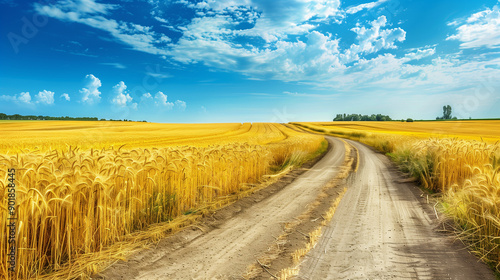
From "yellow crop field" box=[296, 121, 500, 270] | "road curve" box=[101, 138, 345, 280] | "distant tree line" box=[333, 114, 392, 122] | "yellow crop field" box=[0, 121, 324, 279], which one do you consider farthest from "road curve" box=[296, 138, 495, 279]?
"distant tree line" box=[333, 114, 392, 122]

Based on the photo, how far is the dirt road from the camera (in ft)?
11.6

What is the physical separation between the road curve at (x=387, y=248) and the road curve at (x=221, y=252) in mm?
895

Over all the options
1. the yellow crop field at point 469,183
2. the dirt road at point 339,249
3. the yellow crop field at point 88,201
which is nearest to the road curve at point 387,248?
the dirt road at point 339,249

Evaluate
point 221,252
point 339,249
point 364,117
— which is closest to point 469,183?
point 339,249

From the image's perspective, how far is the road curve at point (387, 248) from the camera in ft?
11.7

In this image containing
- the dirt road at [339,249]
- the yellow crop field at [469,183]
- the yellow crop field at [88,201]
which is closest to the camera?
the yellow crop field at [88,201]

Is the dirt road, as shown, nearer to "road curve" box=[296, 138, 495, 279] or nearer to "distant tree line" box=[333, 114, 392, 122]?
"road curve" box=[296, 138, 495, 279]

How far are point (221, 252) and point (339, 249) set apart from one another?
1929 millimetres

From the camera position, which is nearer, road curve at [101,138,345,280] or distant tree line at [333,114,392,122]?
road curve at [101,138,345,280]

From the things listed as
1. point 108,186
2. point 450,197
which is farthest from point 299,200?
point 108,186

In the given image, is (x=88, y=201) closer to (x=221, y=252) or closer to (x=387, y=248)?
(x=221, y=252)

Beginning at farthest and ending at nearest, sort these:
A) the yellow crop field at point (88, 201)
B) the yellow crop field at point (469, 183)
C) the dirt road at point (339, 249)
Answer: the yellow crop field at point (469, 183) < the dirt road at point (339, 249) < the yellow crop field at point (88, 201)

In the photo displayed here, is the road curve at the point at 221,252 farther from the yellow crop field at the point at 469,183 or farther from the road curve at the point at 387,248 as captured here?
the yellow crop field at the point at 469,183

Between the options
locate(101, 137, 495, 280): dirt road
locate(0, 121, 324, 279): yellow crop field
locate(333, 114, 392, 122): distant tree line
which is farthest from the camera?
locate(333, 114, 392, 122): distant tree line
